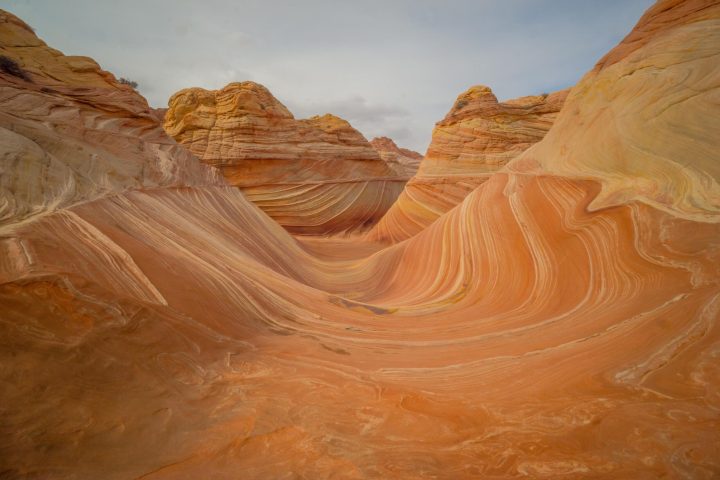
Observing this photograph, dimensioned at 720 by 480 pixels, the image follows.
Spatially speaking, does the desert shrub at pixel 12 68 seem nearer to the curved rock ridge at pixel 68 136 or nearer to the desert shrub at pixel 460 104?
the curved rock ridge at pixel 68 136

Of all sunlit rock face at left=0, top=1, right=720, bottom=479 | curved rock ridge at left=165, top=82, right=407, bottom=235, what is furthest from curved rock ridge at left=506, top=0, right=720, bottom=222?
curved rock ridge at left=165, top=82, right=407, bottom=235

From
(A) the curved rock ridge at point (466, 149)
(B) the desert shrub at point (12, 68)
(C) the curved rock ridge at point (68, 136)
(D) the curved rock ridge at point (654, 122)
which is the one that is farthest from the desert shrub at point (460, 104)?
(B) the desert shrub at point (12, 68)

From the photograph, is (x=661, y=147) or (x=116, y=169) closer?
(x=661, y=147)

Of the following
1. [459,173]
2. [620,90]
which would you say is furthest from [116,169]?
[459,173]

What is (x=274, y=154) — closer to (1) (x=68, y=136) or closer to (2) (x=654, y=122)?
(1) (x=68, y=136)

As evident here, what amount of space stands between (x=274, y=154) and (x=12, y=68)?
7370mm

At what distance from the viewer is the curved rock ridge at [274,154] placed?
11.7 meters

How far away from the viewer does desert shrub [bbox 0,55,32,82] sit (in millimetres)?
4570

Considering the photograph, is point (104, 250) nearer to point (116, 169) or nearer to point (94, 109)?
point (116, 169)

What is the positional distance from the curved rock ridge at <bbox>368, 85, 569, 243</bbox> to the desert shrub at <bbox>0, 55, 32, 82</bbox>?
7.79m

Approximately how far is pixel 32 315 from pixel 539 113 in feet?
38.0

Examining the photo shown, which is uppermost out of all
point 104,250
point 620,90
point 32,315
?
point 620,90

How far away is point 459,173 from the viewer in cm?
999

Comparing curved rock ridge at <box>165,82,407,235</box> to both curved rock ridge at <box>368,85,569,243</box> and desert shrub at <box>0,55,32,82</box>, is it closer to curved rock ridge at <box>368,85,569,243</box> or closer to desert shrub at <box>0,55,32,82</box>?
curved rock ridge at <box>368,85,569,243</box>
